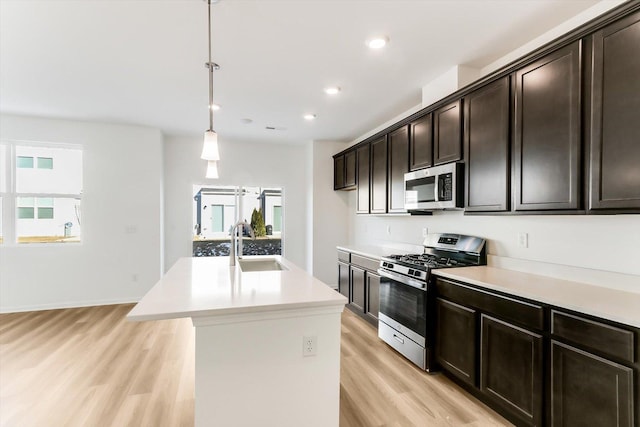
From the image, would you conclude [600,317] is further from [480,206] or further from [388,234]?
[388,234]

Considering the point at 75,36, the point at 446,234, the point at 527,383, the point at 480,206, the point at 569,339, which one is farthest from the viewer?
the point at 446,234

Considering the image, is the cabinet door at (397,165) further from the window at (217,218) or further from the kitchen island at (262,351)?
the window at (217,218)

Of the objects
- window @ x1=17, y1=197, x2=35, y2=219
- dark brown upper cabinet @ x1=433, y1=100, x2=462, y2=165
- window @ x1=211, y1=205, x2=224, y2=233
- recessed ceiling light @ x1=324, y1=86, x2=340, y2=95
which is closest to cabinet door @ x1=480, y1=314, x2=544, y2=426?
dark brown upper cabinet @ x1=433, y1=100, x2=462, y2=165

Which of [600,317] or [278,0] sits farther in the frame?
[278,0]

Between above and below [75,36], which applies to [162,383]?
below

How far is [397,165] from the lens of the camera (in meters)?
3.67

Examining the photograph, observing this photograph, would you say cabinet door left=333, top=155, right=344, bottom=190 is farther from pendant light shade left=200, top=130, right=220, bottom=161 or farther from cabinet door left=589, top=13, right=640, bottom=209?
cabinet door left=589, top=13, right=640, bottom=209

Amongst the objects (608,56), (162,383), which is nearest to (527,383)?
(608,56)

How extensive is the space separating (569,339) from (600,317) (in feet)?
0.71

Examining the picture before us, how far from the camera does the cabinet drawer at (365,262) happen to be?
364cm

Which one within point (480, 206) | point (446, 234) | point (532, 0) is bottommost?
Answer: point (446, 234)

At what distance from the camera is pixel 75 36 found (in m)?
2.34

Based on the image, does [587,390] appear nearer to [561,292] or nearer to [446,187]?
[561,292]

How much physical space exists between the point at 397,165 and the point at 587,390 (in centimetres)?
262
